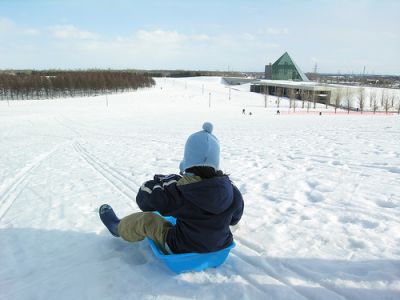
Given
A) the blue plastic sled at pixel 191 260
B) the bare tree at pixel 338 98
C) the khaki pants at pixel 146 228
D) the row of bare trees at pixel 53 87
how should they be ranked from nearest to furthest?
the blue plastic sled at pixel 191 260 → the khaki pants at pixel 146 228 → the bare tree at pixel 338 98 → the row of bare trees at pixel 53 87

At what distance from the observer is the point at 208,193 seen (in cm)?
230

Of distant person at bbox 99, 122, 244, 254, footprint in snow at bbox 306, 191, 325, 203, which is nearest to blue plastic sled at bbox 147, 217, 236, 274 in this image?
distant person at bbox 99, 122, 244, 254

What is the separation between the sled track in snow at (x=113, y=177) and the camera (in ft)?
15.6

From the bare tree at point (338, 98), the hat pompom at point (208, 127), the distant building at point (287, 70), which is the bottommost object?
the bare tree at point (338, 98)

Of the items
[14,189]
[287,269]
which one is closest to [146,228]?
[287,269]

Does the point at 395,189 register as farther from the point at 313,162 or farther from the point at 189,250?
the point at 189,250

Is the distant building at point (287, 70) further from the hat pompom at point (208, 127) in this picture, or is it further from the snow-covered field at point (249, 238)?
the hat pompom at point (208, 127)

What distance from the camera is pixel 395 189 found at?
421cm

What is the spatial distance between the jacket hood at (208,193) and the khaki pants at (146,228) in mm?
467

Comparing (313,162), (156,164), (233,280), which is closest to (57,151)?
(156,164)

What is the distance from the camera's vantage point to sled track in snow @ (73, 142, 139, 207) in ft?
15.6

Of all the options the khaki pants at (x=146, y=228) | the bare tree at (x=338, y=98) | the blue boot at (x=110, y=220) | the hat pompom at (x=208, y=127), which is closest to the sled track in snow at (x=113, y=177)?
the blue boot at (x=110, y=220)

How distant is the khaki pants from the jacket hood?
467mm

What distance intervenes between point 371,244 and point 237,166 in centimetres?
335
